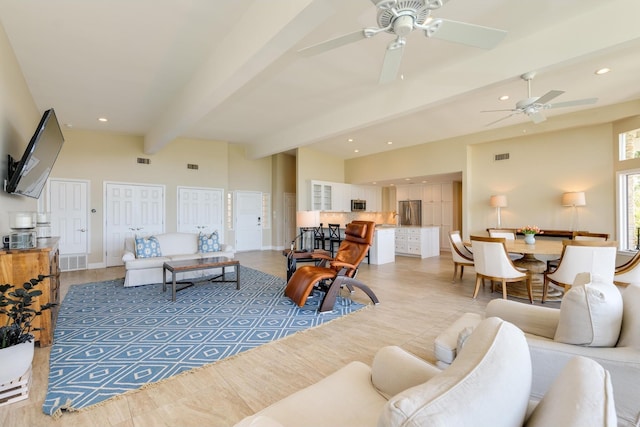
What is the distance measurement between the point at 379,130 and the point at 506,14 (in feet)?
13.7

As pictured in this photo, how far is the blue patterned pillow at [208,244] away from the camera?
19.6 feet

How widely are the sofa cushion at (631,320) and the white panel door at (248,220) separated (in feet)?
28.5

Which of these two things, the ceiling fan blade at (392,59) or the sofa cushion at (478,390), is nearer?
the sofa cushion at (478,390)

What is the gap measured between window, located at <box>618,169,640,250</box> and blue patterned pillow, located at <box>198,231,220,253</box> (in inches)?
312

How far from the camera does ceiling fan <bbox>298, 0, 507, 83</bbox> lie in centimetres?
206

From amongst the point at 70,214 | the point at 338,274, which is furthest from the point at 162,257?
the point at 338,274

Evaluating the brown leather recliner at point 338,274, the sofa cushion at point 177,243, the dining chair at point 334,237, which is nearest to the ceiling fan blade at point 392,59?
the brown leather recliner at point 338,274

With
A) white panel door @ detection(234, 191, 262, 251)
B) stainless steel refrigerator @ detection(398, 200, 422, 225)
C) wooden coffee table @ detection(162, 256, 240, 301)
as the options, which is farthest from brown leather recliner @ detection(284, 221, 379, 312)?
stainless steel refrigerator @ detection(398, 200, 422, 225)

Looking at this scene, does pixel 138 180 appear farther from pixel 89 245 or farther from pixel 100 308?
pixel 100 308

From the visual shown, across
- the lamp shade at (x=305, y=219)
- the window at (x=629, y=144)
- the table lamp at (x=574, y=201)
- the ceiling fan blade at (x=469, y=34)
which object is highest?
the ceiling fan blade at (x=469, y=34)

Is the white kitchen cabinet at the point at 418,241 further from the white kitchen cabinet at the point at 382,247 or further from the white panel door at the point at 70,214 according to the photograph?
the white panel door at the point at 70,214

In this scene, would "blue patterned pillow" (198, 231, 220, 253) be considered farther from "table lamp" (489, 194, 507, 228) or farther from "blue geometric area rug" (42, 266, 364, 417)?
"table lamp" (489, 194, 507, 228)

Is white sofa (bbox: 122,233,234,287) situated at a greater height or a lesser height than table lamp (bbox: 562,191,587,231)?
lesser

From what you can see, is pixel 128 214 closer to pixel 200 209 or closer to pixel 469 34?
pixel 200 209
